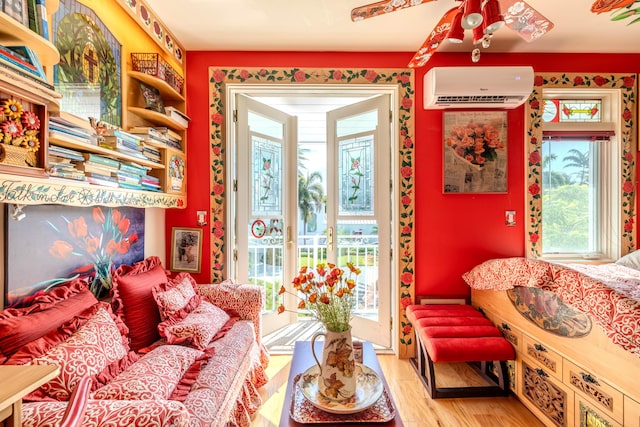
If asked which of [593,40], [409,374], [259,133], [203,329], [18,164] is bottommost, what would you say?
[409,374]

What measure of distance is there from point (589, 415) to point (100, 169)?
2.84 metres

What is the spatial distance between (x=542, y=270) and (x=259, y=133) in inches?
101

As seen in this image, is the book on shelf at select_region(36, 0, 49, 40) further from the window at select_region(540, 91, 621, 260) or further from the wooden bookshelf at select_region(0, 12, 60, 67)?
the window at select_region(540, 91, 621, 260)

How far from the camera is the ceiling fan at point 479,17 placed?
1341 millimetres

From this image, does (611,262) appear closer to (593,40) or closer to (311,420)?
(593,40)

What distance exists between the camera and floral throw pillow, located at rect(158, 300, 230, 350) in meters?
1.62

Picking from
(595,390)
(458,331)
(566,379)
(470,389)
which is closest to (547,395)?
(566,379)

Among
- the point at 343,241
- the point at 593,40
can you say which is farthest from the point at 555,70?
the point at 343,241

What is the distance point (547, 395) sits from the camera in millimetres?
1732

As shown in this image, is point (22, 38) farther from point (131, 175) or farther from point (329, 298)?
point (329, 298)

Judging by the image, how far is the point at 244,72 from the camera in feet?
8.50

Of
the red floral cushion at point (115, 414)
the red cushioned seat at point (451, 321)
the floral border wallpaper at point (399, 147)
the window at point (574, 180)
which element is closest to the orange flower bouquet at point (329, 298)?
the red floral cushion at point (115, 414)

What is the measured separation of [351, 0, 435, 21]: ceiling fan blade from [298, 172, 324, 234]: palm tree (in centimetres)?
471

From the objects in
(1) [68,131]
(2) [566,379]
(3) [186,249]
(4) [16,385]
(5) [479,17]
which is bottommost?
(2) [566,379]
